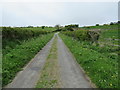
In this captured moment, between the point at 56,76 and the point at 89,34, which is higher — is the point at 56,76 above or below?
below

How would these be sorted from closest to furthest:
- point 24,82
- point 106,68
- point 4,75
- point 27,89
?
point 27,89
point 24,82
point 4,75
point 106,68

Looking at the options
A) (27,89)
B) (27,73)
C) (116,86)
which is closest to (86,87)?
(116,86)

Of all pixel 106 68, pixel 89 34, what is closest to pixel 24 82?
pixel 106 68

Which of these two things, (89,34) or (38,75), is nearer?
(38,75)

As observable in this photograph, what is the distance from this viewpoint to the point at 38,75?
8367mm

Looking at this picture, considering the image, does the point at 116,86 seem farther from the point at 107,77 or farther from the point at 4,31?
the point at 4,31

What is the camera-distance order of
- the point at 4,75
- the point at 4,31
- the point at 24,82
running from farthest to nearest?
the point at 4,31 < the point at 4,75 < the point at 24,82

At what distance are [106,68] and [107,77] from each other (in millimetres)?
1422

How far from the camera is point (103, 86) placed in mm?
6477

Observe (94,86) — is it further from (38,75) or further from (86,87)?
(38,75)

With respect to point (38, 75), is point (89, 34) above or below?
above

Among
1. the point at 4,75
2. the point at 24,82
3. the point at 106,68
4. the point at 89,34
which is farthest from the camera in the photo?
the point at 89,34

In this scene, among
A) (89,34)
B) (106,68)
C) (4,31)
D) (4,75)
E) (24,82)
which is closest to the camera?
(24,82)

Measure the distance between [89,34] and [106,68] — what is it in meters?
15.2
